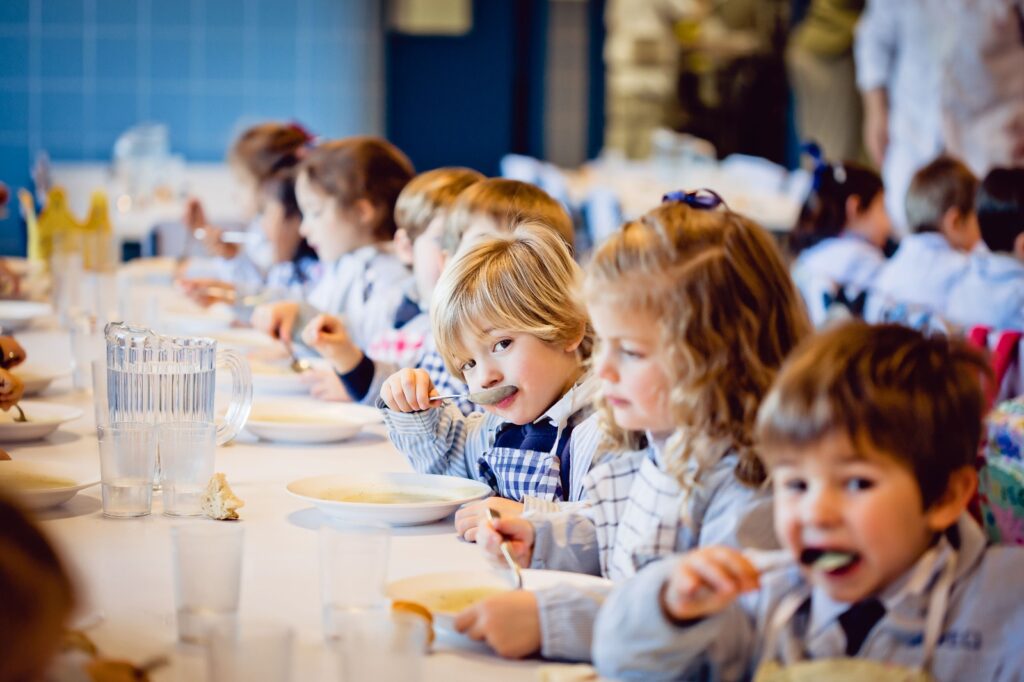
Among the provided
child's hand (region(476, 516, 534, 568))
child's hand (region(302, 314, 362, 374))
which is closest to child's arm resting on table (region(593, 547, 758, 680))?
child's hand (region(476, 516, 534, 568))

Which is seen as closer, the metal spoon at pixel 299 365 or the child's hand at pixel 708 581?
the child's hand at pixel 708 581

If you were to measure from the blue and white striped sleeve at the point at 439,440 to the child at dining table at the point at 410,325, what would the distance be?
29 cm

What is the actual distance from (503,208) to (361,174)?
43.9 inches

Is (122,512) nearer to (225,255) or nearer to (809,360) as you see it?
(809,360)

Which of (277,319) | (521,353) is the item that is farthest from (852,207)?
(521,353)

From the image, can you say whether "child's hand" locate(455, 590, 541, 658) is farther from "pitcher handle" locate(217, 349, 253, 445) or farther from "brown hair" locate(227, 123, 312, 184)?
"brown hair" locate(227, 123, 312, 184)

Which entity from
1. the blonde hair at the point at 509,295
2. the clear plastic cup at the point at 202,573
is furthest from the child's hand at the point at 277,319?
the clear plastic cup at the point at 202,573

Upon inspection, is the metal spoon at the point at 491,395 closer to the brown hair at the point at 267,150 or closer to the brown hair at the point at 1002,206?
the brown hair at the point at 1002,206

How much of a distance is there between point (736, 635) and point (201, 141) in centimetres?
693

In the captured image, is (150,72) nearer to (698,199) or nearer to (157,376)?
(157,376)

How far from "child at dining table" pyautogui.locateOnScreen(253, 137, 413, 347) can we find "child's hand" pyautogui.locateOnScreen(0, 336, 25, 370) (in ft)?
4.01

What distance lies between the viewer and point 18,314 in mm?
3348

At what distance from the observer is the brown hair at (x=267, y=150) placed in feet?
14.6

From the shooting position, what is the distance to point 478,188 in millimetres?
2559
